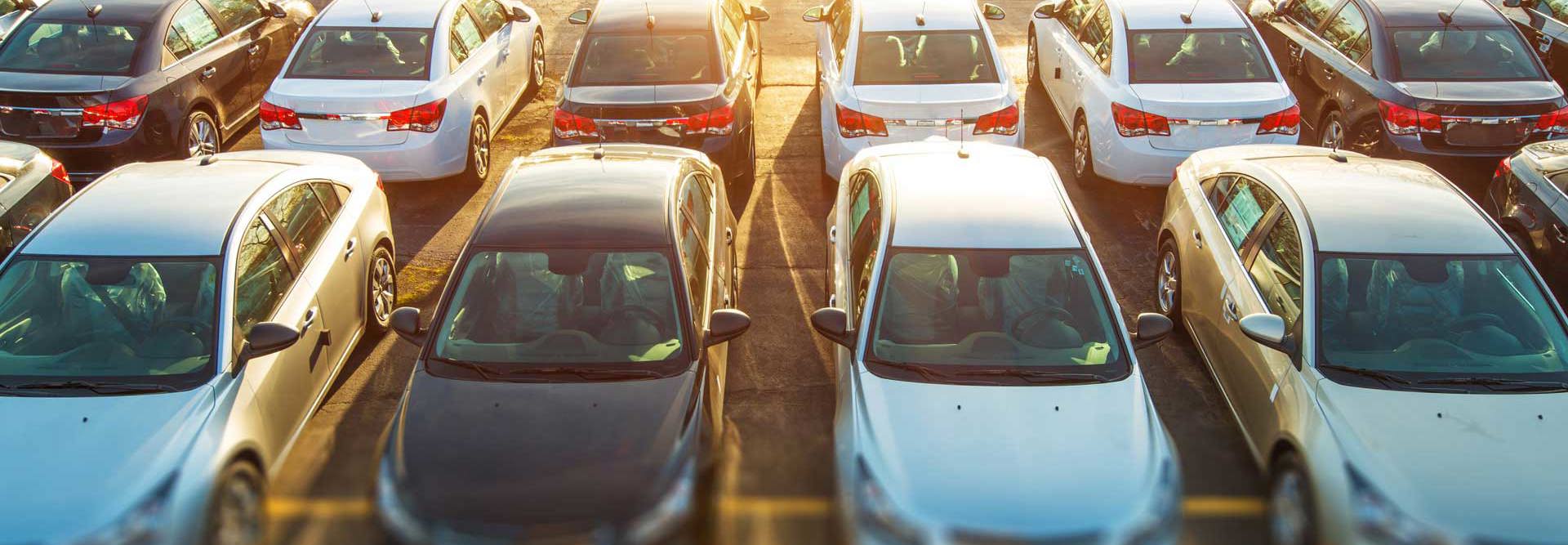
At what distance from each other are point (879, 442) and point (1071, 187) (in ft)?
20.1

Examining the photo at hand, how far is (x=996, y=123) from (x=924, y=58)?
3.24ft

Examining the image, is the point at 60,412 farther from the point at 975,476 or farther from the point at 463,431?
the point at 975,476

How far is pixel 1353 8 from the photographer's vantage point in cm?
1081

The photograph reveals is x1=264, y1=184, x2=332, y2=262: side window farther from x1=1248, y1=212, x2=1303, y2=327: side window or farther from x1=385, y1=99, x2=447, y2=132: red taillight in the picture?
x1=1248, y1=212, x2=1303, y2=327: side window

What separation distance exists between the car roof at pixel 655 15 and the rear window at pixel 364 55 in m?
1.60

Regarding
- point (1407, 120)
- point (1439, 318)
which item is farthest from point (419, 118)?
point (1407, 120)

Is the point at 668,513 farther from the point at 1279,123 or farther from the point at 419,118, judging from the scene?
the point at 1279,123

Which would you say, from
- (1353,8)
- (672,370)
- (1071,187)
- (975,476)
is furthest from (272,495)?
(1353,8)

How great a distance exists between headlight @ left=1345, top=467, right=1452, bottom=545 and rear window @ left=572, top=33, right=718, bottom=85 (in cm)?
635

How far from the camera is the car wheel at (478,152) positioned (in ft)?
33.3

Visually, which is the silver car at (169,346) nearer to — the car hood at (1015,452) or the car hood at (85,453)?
the car hood at (85,453)

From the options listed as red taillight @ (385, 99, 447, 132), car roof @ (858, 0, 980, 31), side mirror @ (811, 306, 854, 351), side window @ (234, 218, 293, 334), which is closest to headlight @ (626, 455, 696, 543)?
side mirror @ (811, 306, 854, 351)

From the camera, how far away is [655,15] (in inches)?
404

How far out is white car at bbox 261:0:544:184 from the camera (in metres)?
9.47
